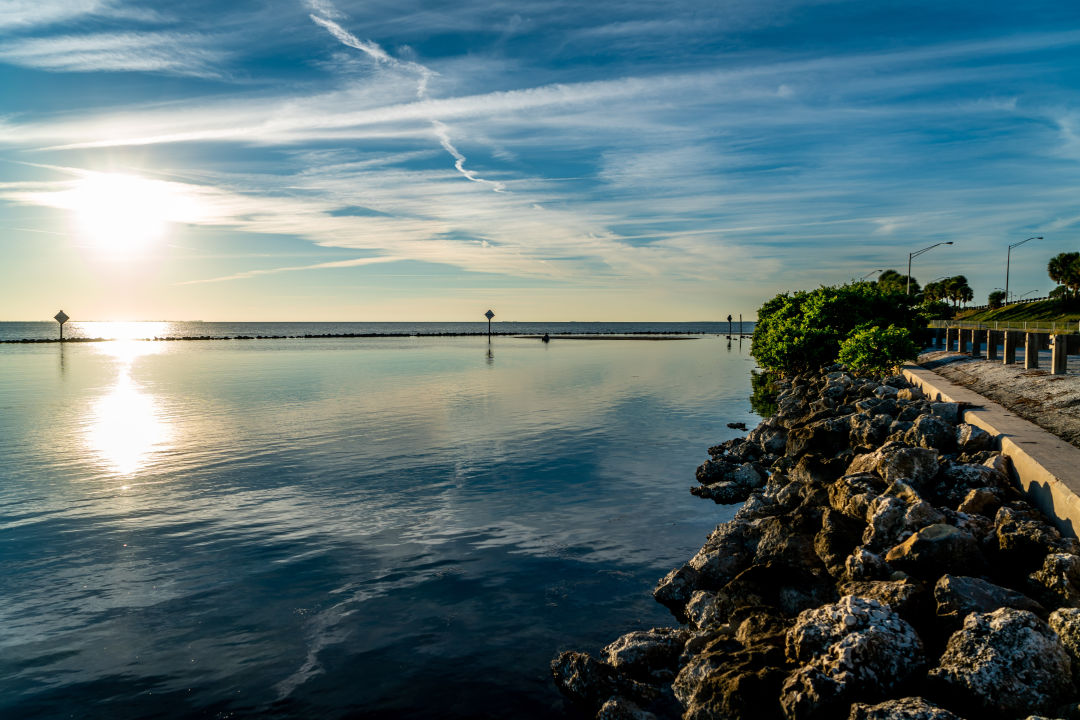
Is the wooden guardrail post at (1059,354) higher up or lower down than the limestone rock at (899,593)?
higher up

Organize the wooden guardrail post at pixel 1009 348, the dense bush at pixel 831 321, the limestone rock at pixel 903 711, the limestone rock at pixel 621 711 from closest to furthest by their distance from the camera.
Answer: the limestone rock at pixel 903 711 < the limestone rock at pixel 621 711 < the wooden guardrail post at pixel 1009 348 < the dense bush at pixel 831 321

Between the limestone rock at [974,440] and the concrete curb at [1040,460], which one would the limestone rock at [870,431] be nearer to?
the limestone rock at [974,440]

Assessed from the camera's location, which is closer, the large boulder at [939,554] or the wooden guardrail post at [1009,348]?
the large boulder at [939,554]

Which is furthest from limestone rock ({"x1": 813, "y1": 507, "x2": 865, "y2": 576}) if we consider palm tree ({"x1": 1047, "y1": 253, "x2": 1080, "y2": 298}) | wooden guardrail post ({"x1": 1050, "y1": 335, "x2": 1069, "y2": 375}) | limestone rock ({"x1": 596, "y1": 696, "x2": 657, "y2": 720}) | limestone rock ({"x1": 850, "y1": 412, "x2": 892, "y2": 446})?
palm tree ({"x1": 1047, "y1": 253, "x2": 1080, "y2": 298})

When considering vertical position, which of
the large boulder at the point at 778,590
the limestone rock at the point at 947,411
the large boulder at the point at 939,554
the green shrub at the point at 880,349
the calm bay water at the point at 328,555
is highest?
the green shrub at the point at 880,349

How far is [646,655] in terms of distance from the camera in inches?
422

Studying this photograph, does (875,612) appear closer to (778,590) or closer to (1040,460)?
(778,590)

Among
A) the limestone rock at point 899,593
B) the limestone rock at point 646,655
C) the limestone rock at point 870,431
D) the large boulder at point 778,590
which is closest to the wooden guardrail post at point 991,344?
the limestone rock at point 870,431

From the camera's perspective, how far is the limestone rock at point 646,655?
10562mm

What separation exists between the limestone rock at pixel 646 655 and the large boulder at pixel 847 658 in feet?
7.73

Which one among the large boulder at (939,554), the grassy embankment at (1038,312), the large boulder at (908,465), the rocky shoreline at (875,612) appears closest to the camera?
the rocky shoreline at (875,612)

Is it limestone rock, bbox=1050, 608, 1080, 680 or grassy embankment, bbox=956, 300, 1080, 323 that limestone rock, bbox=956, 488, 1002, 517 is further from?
grassy embankment, bbox=956, 300, 1080, 323

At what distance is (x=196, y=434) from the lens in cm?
3219

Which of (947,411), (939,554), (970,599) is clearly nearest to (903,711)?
(970,599)
